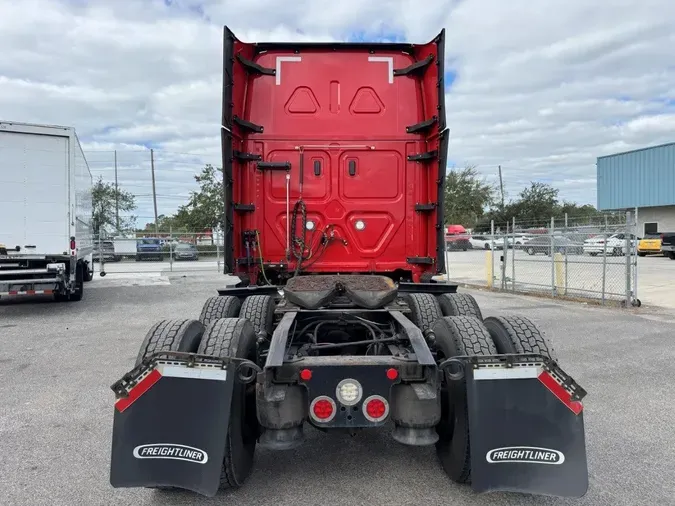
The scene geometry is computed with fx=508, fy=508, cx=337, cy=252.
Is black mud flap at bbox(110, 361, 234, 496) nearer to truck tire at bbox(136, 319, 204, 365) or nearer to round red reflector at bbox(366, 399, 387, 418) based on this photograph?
truck tire at bbox(136, 319, 204, 365)

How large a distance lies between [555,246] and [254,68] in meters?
9.64

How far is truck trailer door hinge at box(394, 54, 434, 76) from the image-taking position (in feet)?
16.9

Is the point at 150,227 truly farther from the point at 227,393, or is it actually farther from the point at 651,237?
the point at 227,393

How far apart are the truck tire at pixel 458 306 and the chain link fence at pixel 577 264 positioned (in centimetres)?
702

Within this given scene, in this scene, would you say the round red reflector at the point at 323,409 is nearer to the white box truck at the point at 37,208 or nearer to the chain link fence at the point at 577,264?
the white box truck at the point at 37,208

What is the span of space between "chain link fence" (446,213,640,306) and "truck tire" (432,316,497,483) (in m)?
8.42

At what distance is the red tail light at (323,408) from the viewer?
8.91 ft

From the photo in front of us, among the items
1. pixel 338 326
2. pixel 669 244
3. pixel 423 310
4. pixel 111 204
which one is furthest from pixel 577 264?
pixel 111 204

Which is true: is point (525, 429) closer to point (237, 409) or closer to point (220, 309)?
point (237, 409)

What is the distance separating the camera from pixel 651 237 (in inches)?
1127

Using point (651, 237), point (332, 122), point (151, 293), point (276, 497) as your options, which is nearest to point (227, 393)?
point (276, 497)

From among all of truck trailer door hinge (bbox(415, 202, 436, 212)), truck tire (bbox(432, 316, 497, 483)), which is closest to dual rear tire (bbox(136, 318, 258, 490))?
truck tire (bbox(432, 316, 497, 483))

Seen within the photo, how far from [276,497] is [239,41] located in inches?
163

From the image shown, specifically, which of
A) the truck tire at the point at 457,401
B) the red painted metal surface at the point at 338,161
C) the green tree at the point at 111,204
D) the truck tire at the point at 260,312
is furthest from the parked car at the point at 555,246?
the green tree at the point at 111,204
